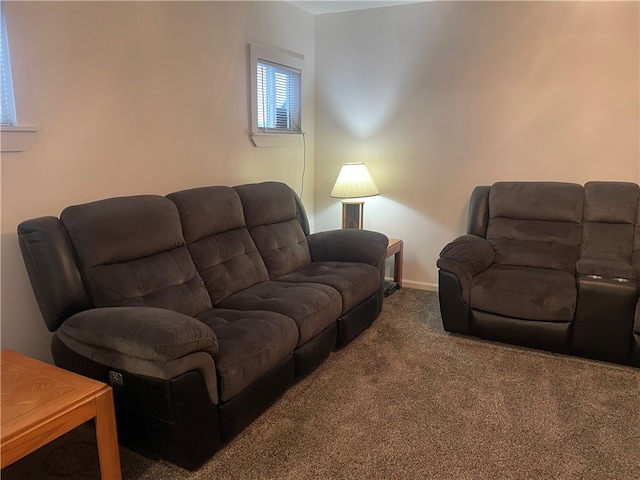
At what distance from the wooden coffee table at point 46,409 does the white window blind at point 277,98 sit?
8.25 ft

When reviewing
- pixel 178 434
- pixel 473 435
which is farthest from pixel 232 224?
pixel 473 435

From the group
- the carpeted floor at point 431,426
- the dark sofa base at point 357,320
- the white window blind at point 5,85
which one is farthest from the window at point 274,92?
the carpeted floor at point 431,426

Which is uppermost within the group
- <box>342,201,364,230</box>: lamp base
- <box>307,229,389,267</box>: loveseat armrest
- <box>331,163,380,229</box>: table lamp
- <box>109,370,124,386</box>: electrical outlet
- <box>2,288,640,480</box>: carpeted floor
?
<box>331,163,380,229</box>: table lamp

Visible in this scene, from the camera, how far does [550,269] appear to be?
3.14 m

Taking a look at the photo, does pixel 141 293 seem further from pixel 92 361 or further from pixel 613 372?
pixel 613 372

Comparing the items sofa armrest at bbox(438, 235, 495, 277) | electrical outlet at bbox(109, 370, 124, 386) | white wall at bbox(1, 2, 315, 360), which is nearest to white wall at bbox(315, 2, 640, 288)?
sofa armrest at bbox(438, 235, 495, 277)

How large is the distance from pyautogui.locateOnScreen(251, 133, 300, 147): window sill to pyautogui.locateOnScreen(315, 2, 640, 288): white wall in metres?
0.39

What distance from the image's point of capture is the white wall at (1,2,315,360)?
7.11ft

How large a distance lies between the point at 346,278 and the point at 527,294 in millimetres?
1098

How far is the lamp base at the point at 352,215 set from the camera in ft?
13.5

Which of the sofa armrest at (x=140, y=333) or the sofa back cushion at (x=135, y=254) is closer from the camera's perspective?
the sofa armrest at (x=140, y=333)

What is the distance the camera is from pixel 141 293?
226cm

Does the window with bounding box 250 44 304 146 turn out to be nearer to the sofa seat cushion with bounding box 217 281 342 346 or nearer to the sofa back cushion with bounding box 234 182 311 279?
the sofa back cushion with bounding box 234 182 311 279

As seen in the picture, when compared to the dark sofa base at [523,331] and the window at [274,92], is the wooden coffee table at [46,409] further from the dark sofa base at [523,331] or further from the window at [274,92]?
the window at [274,92]
